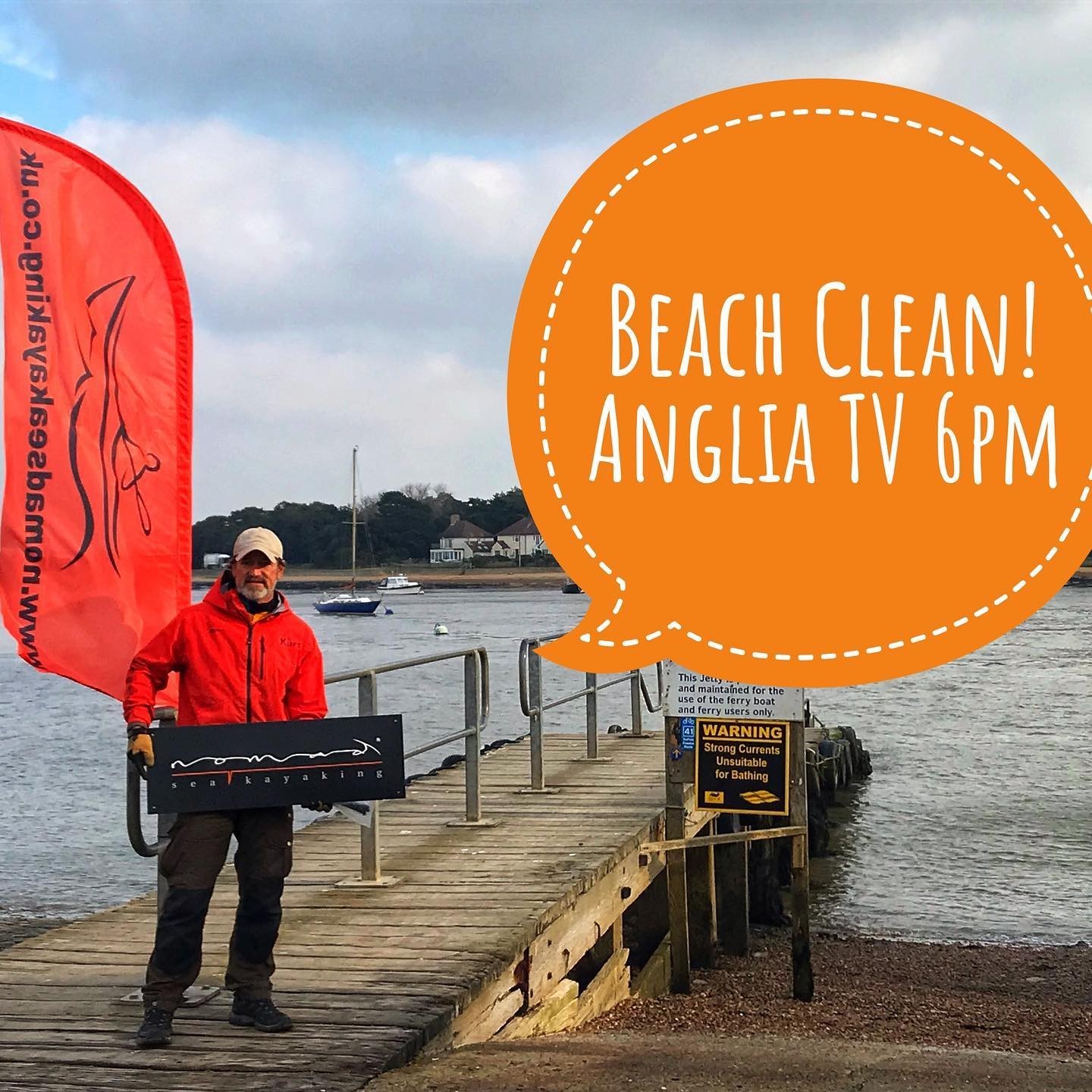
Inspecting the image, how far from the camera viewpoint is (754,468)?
398 inches

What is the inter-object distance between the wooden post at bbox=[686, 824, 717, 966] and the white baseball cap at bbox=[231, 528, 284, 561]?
20.6 ft

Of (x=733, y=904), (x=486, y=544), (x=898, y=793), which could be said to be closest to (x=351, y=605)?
(x=486, y=544)

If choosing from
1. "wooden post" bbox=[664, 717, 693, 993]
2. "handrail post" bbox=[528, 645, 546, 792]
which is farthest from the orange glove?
"handrail post" bbox=[528, 645, 546, 792]

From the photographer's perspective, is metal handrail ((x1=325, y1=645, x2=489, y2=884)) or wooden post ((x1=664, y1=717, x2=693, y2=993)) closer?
metal handrail ((x1=325, y1=645, x2=489, y2=884))

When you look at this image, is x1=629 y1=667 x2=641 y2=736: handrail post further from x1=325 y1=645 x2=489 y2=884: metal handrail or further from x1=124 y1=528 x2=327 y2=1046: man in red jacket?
x1=124 y1=528 x2=327 y2=1046: man in red jacket

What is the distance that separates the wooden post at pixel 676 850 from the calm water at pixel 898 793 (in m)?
4.79

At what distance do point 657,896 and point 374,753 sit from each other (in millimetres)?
6675

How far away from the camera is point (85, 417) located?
560 centimetres

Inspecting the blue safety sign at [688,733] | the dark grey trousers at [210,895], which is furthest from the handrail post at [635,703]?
the dark grey trousers at [210,895]

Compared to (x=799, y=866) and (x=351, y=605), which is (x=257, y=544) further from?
(x=351, y=605)

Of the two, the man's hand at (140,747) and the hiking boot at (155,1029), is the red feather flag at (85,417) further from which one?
the hiking boot at (155,1029)

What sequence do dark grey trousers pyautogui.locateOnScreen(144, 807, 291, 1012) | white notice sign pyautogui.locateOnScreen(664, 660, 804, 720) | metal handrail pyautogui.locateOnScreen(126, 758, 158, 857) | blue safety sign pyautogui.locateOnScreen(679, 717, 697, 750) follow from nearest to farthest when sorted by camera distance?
dark grey trousers pyautogui.locateOnScreen(144, 807, 291, 1012) < metal handrail pyautogui.locateOnScreen(126, 758, 158, 857) < white notice sign pyautogui.locateOnScreen(664, 660, 804, 720) < blue safety sign pyautogui.locateOnScreen(679, 717, 697, 750)

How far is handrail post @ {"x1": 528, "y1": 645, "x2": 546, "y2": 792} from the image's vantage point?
10.5 meters

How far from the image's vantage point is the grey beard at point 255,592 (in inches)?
208
